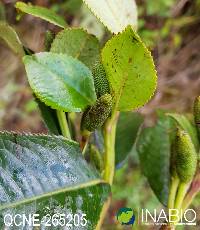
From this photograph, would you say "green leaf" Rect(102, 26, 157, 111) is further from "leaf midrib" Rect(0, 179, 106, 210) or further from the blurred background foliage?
the blurred background foliage

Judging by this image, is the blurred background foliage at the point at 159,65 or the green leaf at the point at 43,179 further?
the blurred background foliage at the point at 159,65

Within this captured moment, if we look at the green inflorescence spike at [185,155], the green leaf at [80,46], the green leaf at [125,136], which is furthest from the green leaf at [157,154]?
the green leaf at [80,46]

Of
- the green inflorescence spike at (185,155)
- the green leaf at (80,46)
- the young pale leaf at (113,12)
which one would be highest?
the young pale leaf at (113,12)

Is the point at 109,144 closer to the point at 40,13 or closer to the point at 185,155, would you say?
the point at 185,155

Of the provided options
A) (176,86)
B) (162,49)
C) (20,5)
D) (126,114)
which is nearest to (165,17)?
(162,49)

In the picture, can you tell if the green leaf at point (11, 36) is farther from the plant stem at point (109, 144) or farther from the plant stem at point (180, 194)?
the plant stem at point (180, 194)

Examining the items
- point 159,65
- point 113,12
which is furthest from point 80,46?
point 159,65

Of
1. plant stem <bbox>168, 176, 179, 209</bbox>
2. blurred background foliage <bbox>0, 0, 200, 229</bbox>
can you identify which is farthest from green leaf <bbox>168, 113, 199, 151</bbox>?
blurred background foliage <bbox>0, 0, 200, 229</bbox>
